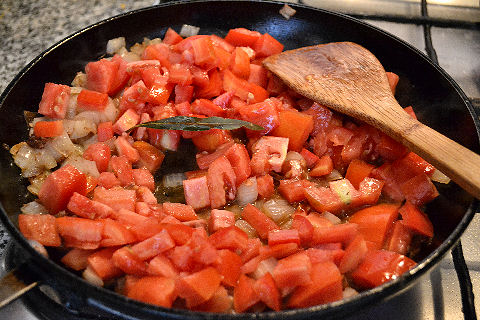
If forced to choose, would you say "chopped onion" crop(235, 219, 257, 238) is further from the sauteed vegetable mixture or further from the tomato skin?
the tomato skin

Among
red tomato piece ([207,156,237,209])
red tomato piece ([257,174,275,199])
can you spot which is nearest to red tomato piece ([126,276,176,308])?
red tomato piece ([207,156,237,209])

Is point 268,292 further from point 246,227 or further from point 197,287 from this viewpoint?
point 246,227

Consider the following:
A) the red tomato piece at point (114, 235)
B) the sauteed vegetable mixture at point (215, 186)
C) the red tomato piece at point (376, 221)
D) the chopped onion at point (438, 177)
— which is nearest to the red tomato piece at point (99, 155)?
the sauteed vegetable mixture at point (215, 186)

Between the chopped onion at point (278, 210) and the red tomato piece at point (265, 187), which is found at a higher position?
the red tomato piece at point (265, 187)

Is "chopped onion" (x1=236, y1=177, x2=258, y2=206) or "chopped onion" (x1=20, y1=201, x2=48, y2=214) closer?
"chopped onion" (x1=20, y1=201, x2=48, y2=214)

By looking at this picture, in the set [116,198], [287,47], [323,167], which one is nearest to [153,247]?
[116,198]

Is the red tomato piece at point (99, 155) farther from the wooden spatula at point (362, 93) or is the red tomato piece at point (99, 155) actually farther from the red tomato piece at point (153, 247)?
the wooden spatula at point (362, 93)

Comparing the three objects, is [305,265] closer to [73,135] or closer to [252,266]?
[252,266]
